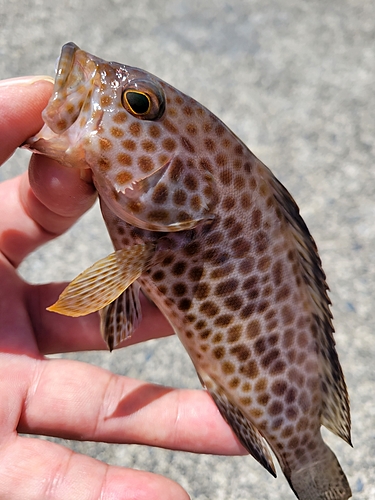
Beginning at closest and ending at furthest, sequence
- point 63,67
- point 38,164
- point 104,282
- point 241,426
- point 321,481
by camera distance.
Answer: point 63,67 → point 104,282 → point 38,164 → point 241,426 → point 321,481

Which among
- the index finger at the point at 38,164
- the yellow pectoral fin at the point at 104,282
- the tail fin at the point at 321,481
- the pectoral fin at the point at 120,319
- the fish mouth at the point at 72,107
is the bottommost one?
the tail fin at the point at 321,481

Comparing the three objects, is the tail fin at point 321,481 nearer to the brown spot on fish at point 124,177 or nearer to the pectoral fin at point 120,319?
the pectoral fin at point 120,319

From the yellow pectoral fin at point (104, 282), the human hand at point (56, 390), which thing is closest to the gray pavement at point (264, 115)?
the human hand at point (56, 390)

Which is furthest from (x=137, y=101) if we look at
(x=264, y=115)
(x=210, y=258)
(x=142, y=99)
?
(x=264, y=115)

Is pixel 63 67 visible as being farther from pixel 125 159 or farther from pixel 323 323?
pixel 323 323

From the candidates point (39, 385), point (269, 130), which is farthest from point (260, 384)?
point (269, 130)

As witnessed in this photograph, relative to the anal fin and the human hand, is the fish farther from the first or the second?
the human hand

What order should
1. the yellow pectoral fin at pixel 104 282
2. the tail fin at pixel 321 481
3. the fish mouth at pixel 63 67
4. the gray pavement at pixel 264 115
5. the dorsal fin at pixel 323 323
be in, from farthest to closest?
the gray pavement at pixel 264 115, the tail fin at pixel 321 481, the dorsal fin at pixel 323 323, the yellow pectoral fin at pixel 104 282, the fish mouth at pixel 63 67
